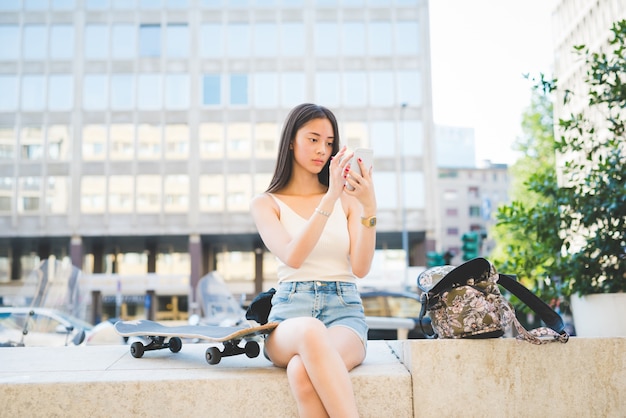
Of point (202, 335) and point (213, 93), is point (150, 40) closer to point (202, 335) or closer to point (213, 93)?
point (213, 93)

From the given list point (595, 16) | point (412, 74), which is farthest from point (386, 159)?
point (595, 16)

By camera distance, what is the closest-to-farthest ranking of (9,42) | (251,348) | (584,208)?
(251,348), (584,208), (9,42)

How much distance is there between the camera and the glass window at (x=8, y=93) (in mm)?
37781

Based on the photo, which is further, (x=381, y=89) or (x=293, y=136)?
(x=381, y=89)

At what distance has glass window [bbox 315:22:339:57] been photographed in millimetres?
38375

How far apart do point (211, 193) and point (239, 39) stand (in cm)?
940

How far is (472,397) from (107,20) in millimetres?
39682

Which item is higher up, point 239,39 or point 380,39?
point 239,39

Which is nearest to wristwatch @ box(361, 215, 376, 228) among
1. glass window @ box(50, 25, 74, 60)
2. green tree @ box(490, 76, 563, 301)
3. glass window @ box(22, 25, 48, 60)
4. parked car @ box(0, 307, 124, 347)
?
green tree @ box(490, 76, 563, 301)

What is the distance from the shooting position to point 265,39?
127 ft

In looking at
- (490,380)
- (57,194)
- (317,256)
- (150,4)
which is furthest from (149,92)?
(490,380)

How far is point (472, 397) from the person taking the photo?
3.17 meters

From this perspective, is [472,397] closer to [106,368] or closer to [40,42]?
[106,368]

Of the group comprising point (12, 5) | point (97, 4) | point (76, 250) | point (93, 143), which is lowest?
point (76, 250)
